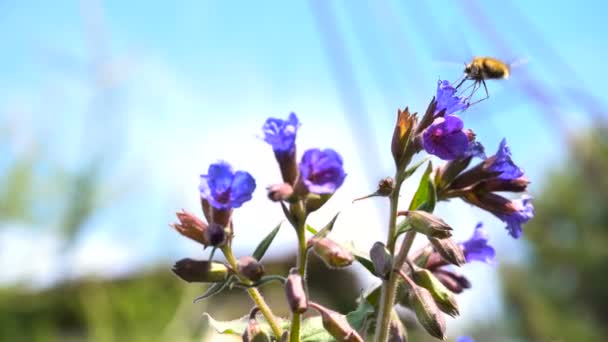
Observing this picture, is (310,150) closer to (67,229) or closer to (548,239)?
(67,229)

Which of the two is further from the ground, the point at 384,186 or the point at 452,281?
the point at 384,186

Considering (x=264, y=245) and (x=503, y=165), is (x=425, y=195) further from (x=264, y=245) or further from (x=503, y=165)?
(x=264, y=245)

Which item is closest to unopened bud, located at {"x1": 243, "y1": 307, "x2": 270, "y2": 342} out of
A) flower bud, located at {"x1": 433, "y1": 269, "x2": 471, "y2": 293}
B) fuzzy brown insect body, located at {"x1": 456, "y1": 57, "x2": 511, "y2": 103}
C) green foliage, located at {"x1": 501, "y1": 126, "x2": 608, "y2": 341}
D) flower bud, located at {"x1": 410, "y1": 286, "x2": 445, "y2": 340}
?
flower bud, located at {"x1": 410, "y1": 286, "x2": 445, "y2": 340}

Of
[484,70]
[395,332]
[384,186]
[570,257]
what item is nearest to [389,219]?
[384,186]

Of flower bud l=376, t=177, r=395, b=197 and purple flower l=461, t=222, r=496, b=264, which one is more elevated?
flower bud l=376, t=177, r=395, b=197

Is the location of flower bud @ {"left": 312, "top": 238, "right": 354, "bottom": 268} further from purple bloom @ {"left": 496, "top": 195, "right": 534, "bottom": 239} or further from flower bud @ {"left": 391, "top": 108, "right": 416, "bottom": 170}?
purple bloom @ {"left": 496, "top": 195, "right": 534, "bottom": 239}
